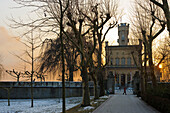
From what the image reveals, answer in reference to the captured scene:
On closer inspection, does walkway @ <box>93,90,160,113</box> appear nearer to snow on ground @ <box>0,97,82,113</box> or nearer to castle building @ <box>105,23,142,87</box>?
snow on ground @ <box>0,97,82,113</box>

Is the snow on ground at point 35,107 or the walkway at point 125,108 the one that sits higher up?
the walkway at point 125,108

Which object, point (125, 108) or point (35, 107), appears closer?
point (125, 108)

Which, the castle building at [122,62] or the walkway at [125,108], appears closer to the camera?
the walkway at [125,108]

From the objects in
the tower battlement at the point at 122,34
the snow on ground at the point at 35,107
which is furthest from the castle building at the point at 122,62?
the snow on ground at the point at 35,107

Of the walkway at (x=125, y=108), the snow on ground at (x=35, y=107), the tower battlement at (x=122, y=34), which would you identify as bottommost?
the snow on ground at (x=35, y=107)

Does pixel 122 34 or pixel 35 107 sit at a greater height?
pixel 122 34

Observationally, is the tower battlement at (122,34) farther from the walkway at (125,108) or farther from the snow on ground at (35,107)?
the walkway at (125,108)

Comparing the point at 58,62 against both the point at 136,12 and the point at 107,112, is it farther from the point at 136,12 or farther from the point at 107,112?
the point at 107,112

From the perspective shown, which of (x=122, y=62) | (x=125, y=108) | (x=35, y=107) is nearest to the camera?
(x=125, y=108)

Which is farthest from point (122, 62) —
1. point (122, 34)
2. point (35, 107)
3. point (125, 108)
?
point (125, 108)

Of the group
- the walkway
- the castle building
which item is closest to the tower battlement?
the castle building

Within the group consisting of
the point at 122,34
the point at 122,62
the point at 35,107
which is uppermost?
the point at 122,34

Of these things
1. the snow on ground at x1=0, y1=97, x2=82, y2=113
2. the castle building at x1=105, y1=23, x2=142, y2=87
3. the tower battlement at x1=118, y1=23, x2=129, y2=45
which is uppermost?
the tower battlement at x1=118, y1=23, x2=129, y2=45

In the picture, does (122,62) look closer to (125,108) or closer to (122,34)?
(122,34)
